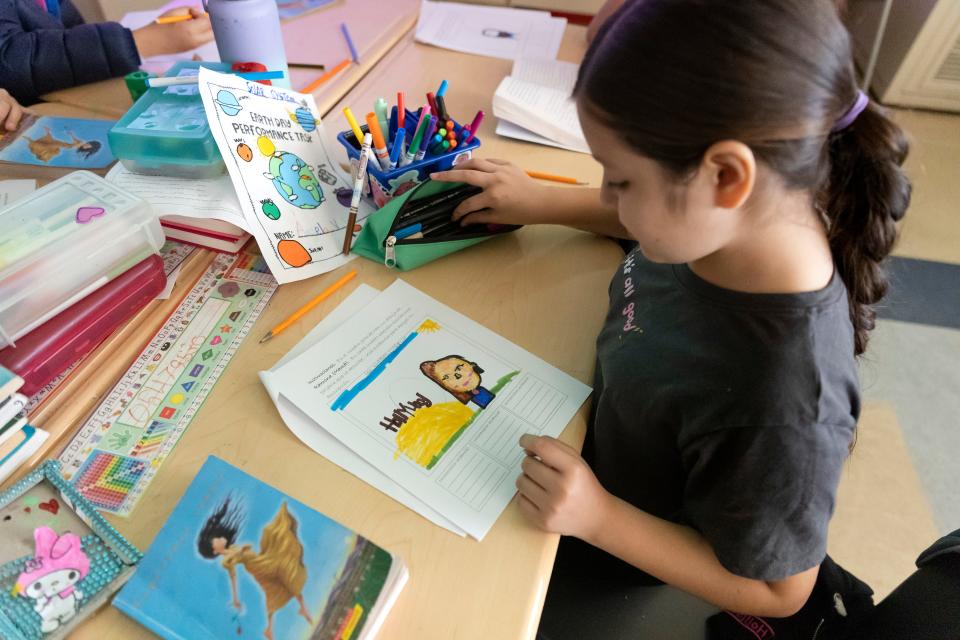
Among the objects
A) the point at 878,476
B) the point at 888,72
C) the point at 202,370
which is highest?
the point at 202,370

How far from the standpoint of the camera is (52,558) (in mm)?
528

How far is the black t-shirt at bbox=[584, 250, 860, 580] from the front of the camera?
1.71 feet

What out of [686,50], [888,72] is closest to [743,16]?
[686,50]

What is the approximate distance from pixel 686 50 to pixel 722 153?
0.27 feet

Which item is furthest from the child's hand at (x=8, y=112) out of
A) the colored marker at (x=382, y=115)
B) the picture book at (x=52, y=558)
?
the picture book at (x=52, y=558)

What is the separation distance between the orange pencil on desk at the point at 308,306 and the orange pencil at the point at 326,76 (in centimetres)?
52

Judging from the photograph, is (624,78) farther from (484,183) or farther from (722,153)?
(484,183)

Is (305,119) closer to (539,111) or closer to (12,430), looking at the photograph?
(539,111)

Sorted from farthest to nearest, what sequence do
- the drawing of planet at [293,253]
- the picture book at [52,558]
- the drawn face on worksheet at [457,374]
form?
1. the drawing of planet at [293,253]
2. the drawn face on worksheet at [457,374]
3. the picture book at [52,558]

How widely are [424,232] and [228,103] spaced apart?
12.4 inches

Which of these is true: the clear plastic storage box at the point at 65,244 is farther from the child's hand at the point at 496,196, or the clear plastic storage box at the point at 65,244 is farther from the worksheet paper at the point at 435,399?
the child's hand at the point at 496,196

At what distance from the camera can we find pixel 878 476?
4.81ft

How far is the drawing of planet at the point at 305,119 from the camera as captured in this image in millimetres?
938

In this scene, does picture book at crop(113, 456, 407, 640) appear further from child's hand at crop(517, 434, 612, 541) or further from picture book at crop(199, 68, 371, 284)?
picture book at crop(199, 68, 371, 284)
